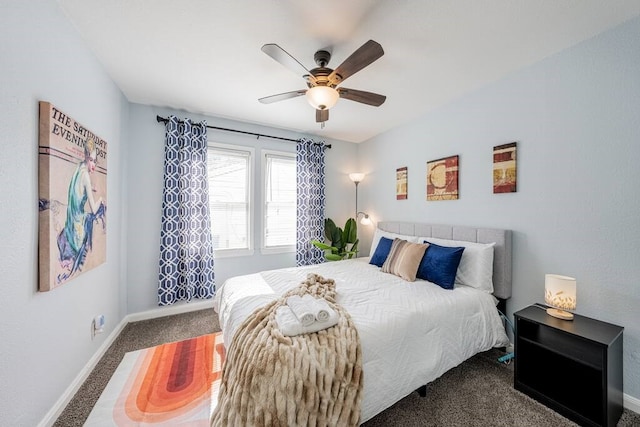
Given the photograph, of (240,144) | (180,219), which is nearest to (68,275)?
(180,219)

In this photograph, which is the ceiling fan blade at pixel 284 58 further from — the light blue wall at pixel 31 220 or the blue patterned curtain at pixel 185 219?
the blue patterned curtain at pixel 185 219

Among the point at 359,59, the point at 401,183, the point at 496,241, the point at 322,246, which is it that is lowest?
the point at 322,246

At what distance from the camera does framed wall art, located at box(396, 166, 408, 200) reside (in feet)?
10.9

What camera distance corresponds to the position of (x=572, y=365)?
→ 1699 mm

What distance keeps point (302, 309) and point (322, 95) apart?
151cm

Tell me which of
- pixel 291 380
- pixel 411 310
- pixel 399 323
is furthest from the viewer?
pixel 411 310

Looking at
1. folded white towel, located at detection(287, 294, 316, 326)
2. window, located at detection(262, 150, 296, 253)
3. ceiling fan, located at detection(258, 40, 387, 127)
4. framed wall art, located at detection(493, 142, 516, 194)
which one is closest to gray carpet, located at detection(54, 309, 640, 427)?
folded white towel, located at detection(287, 294, 316, 326)

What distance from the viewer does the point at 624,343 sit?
1615 mm

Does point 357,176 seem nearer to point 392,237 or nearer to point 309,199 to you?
point 309,199

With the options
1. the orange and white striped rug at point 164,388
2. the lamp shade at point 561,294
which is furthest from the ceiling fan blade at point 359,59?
the orange and white striped rug at point 164,388

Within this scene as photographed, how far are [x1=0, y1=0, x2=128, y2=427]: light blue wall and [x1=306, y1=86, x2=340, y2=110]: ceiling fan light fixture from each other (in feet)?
5.20

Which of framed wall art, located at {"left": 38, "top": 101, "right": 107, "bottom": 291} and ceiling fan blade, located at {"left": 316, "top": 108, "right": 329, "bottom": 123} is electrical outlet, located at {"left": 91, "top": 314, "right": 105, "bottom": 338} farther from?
ceiling fan blade, located at {"left": 316, "top": 108, "right": 329, "bottom": 123}

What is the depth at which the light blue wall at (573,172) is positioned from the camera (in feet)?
5.24

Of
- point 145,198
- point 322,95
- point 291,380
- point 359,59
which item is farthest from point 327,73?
point 145,198
